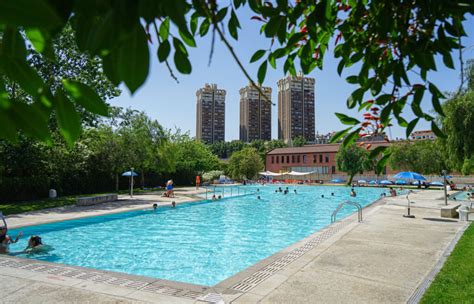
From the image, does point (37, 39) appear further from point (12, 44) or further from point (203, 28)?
point (203, 28)

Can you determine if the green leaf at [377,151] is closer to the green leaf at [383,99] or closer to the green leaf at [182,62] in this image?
the green leaf at [383,99]

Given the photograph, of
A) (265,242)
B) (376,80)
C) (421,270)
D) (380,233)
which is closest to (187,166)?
(265,242)

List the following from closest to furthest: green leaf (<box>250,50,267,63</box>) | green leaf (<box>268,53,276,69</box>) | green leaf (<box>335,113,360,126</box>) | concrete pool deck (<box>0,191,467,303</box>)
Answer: green leaf (<box>335,113,360,126</box>), green leaf (<box>250,50,267,63</box>), green leaf (<box>268,53,276,69</box>), concrete pool deck (<box>0,191,467,303</box>)

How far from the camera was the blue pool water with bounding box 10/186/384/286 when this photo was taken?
11.1m

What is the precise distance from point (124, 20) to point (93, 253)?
44.6ft

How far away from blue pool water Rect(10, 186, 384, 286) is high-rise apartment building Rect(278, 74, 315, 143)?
4614 inches

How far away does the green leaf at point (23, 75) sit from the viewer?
922 millimetres

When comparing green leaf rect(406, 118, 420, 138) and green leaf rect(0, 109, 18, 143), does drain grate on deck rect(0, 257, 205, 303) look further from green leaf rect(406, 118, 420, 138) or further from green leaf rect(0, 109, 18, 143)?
green leaf rect(0, 109, 18, 143)

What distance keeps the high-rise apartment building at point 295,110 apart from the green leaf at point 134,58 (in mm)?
135751

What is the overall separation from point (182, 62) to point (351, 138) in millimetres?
1371

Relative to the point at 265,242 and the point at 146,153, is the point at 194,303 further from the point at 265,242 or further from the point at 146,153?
the point at 146,153

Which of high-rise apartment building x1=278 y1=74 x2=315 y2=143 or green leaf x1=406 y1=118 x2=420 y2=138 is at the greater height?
high-rise apartment building x1=278 y1=74 x2=315 y2=143

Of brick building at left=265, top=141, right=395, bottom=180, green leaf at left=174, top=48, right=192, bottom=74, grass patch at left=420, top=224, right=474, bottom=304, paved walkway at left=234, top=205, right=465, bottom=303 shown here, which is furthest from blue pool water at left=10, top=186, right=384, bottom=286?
brick building at left=265, top=141, right=395, bottom=180

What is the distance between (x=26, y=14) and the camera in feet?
1.84
